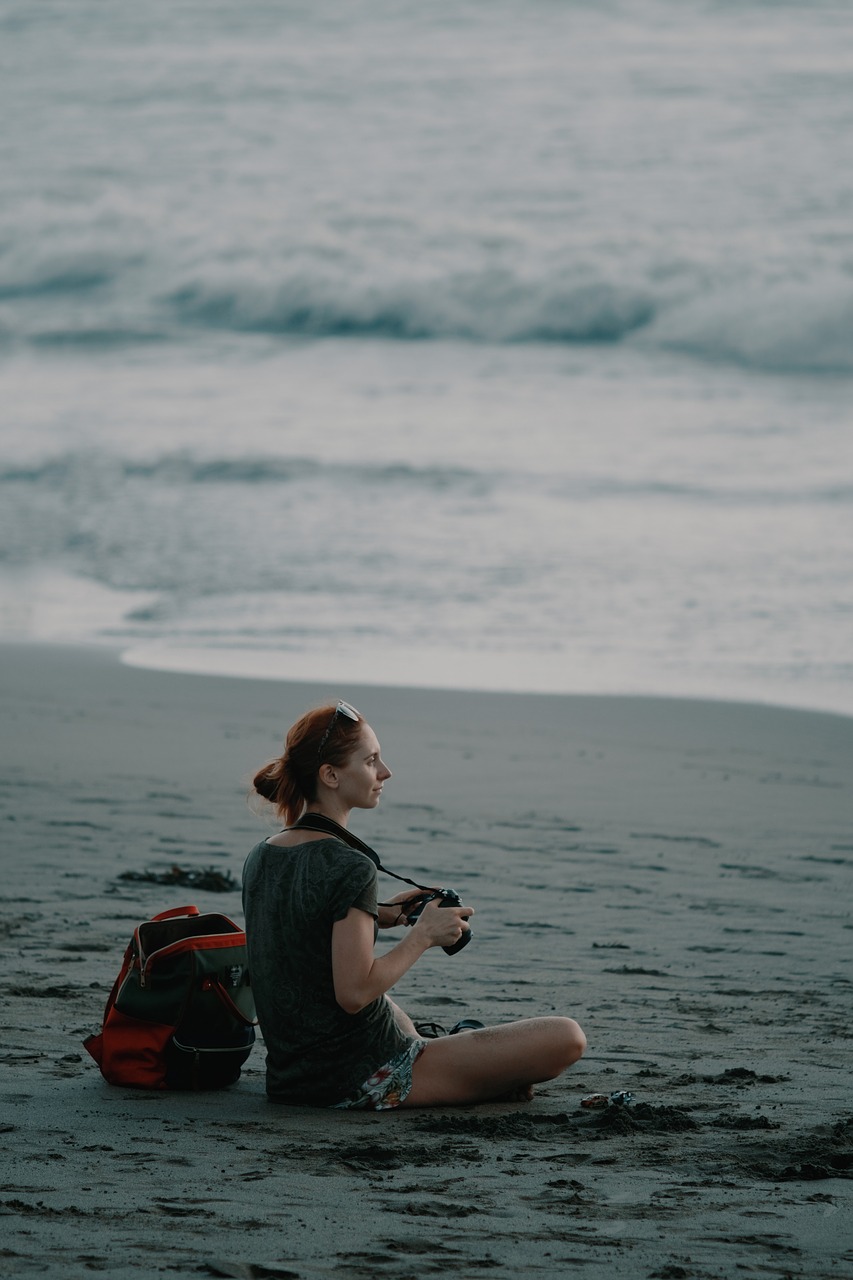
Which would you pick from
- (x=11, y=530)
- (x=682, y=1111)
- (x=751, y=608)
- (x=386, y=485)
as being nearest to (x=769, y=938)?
(x=682, y=1111)

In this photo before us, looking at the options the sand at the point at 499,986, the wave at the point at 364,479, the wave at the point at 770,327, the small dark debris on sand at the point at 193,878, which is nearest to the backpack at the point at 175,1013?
the sand at the point at 499,986

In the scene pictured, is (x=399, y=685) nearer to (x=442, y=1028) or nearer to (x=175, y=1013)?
(x=442, y=1028)

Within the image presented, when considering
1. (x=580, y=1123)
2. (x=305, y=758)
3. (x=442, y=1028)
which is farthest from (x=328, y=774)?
(x=580, y=1123)

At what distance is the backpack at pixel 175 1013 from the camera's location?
4.40 metres

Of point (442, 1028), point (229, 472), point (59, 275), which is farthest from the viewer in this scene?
point (59, 275)

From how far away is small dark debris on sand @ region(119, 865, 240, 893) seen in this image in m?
6.66

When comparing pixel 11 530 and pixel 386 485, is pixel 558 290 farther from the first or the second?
pixel 11 530

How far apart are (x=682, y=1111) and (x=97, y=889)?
3142 millimetres

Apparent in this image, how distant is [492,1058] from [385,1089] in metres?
0.30

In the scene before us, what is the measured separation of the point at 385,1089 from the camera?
432 centimetres

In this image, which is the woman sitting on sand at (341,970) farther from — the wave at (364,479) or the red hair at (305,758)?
the wave at (364,479)

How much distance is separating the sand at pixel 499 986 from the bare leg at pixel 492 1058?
74mm

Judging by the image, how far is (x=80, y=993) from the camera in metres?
5.30

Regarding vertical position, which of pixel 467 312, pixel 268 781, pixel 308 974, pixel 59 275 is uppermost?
pixel 59 275
